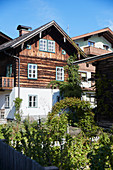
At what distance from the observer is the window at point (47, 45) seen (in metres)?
23.9

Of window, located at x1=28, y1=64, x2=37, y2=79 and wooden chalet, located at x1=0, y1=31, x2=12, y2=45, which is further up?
wooden chalet, located at x1=0, y1=31, x2=12, y2=45

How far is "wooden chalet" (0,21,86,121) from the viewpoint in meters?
22.3

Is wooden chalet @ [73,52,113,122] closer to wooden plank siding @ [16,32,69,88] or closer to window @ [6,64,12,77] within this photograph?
wooden plank siding @ [16,32,69,88]

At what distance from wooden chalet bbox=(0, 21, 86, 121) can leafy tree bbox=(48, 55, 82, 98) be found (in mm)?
502

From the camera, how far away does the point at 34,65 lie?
23.3 m

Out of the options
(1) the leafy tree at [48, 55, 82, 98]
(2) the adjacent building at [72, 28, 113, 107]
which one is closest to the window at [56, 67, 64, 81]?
(1) the leafy tree at [48, 55, 82, 98]

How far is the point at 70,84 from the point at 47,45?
15.1ft

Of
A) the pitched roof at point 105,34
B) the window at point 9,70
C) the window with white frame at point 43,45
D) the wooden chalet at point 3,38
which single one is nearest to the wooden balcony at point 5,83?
the window at point 9,70

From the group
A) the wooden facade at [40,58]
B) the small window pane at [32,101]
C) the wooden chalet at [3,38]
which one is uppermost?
the wooden chalet at [3,38]

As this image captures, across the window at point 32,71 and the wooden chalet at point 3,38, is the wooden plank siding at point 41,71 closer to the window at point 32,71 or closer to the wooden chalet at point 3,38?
the window at point 32,71

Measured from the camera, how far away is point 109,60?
1600 cm

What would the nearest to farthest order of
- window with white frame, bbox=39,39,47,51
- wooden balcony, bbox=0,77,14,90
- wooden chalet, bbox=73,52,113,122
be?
1. wooden chalet, bbox=73,52,113,122
2. wooden balcony, bbox=0,77,14,90
3. window with white frame, bbox=39,39,47,51

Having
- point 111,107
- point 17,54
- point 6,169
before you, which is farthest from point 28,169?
point 17,54

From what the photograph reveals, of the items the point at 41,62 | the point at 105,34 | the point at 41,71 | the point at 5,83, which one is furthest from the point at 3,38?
the point at 105,34
